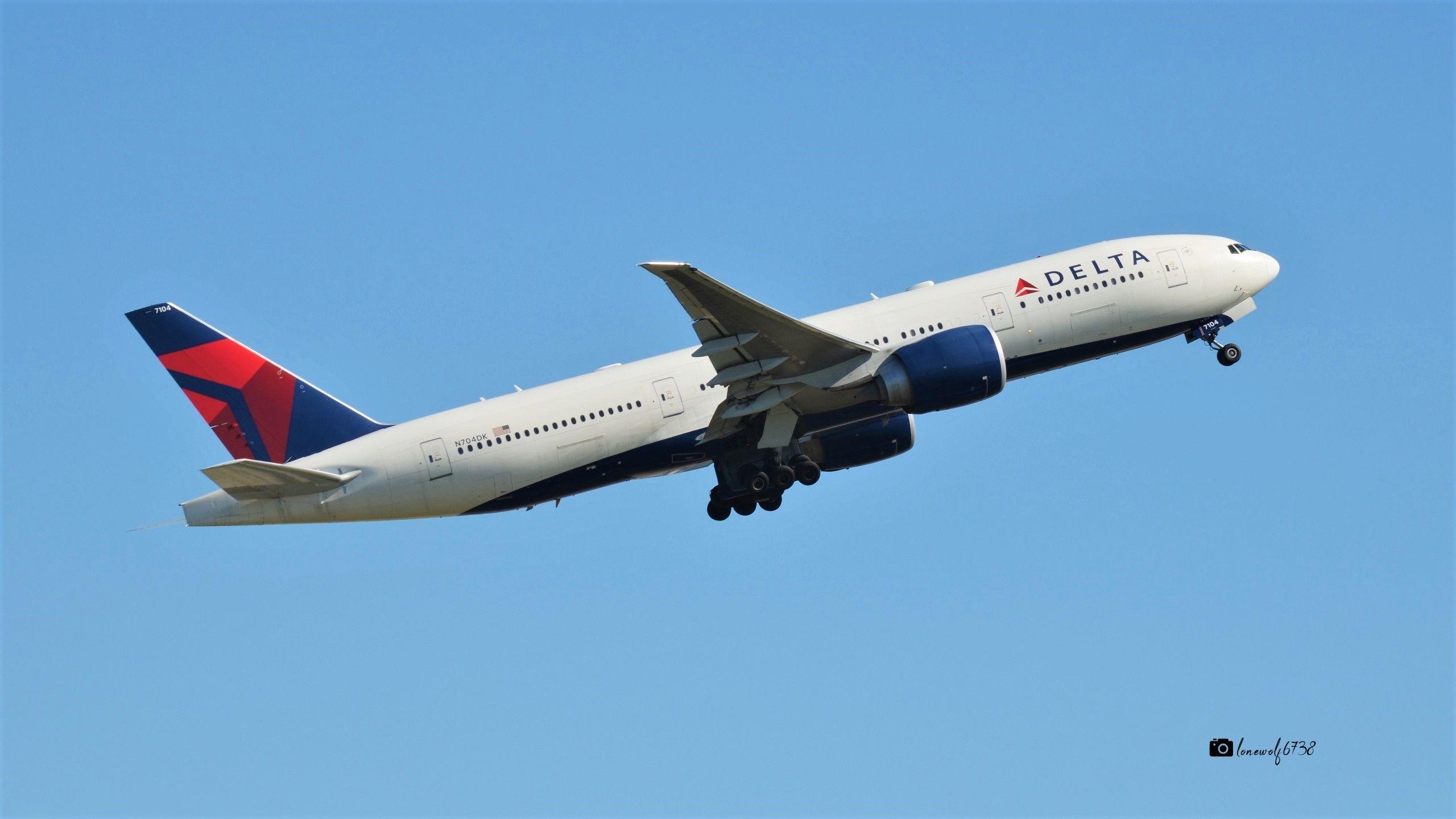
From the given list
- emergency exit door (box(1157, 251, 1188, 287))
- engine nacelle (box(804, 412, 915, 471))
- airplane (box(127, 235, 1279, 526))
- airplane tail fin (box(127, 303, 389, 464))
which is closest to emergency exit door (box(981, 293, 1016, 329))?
airplane (box(127, 235, 1279, 526))

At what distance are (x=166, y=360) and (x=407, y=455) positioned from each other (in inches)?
334

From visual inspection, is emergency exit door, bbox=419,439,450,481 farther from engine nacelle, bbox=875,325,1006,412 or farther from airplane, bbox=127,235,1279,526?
engine nacelle, bbox=875,325,1006,412

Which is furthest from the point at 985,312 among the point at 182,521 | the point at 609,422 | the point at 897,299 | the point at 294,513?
the point at 182,521

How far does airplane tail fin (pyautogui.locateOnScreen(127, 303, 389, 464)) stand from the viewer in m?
42.6

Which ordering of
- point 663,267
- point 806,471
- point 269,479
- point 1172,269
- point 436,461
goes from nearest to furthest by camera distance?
point 663,267 < point 269,479 < point 436,461 < point 806,471 < point 1172,269

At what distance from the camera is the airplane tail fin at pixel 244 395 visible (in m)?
42.6

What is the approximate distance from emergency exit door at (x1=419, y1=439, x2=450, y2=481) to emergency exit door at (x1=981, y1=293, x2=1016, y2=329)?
16350 millimetres

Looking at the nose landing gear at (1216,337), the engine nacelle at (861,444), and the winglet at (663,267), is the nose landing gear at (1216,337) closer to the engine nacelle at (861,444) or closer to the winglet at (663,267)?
the engine nacelle at (861,444)

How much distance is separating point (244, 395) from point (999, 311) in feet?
74.0

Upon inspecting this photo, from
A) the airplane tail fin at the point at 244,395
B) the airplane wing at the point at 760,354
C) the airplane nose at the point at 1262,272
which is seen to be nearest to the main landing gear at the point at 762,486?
the airplane wing at the point at 760,354

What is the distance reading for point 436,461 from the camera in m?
41.2

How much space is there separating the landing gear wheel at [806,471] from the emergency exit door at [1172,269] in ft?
40.5

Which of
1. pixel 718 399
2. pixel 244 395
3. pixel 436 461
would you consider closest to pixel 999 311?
pixel 718 399

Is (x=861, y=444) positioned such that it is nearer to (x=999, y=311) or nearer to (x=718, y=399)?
(x=718, y=399)
